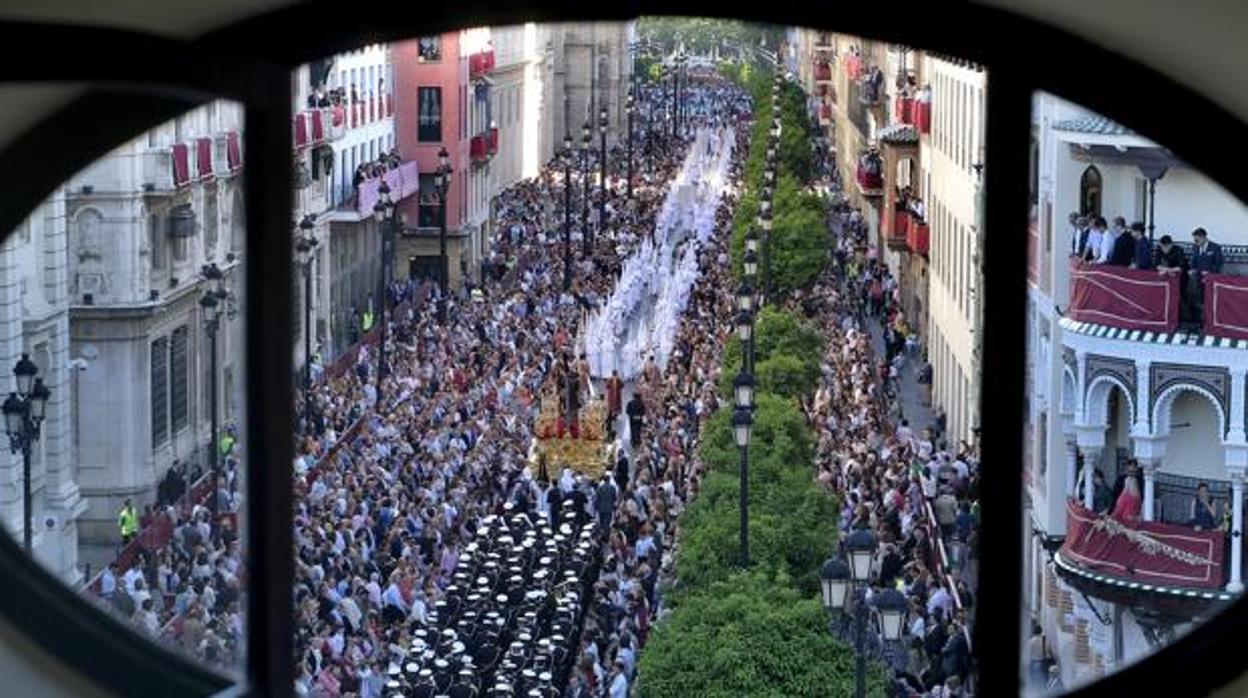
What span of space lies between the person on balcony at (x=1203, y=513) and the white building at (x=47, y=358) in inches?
429

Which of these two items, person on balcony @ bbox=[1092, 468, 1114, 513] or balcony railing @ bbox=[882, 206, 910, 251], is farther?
balcony railing @ bbox=[882, 206, 910, 251]

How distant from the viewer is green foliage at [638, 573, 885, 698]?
17641 millimetres

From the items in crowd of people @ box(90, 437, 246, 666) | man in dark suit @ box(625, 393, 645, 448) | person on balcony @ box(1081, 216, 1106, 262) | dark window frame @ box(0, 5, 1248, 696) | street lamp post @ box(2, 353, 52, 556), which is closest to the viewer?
dark window frame @ box(0, 5, 1248, 696)

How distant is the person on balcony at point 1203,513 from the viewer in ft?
68.5

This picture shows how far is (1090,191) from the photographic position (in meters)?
25.1

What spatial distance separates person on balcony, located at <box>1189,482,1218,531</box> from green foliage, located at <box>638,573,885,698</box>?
4006 mm

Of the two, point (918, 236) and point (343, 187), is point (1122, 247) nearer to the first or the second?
point (918, 236)

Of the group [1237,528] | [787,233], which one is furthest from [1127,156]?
[787,233]

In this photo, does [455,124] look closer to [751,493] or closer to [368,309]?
[368,309]

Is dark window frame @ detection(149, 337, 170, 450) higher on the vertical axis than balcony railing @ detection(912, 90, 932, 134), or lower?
lower

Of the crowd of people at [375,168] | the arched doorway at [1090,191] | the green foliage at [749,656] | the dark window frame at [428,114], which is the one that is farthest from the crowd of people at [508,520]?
the dark window frame at [428,114]

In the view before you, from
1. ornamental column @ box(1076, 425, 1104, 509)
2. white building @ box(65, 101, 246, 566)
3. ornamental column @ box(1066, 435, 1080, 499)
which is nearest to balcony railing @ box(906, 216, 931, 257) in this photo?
white building @ box(65, 101, 246, 566)

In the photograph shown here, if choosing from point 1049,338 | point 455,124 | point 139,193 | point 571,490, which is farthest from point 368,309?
point 1049,338

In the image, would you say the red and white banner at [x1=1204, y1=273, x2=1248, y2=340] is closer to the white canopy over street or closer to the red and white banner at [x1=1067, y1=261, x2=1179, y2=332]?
the red and white banner at [x1=1067, y1=261, x2=1179, y2=332]
